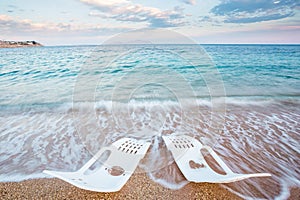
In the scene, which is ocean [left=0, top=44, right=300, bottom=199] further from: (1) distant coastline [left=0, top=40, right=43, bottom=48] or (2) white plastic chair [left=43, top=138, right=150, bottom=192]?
(1) distant coastline [left=0, top=40, right=43, bottom=48]

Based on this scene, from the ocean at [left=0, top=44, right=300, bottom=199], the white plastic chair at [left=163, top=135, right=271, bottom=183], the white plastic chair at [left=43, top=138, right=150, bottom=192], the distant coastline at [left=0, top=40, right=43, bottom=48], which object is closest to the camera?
the white plastic chair at [left=43, top=138, right=150, bottom=192]

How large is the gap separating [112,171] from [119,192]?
358 millimetres

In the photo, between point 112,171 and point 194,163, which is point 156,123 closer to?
point 194,163

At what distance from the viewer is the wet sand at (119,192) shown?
1788 millimetres

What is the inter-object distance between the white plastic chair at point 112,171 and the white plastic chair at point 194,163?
16.0 inches

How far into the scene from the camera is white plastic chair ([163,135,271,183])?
176 centimetres

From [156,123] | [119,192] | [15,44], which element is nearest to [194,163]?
[119,192]

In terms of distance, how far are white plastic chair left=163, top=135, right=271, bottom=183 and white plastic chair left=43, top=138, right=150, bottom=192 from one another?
16.0 inches

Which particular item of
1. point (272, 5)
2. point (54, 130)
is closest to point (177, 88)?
point (54, 130)

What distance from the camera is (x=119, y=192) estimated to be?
183 centimetres

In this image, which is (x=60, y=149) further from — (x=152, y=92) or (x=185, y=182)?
(x=152, y=92)

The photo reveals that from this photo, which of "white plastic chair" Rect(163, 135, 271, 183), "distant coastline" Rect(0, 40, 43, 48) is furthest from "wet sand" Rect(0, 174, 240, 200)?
"distant coastline" Rect(0, 40, 43, 48)

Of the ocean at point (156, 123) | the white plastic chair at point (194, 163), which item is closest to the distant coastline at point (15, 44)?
the ocean at point (156, 123)

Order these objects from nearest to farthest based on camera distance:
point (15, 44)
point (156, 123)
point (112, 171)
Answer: point (112, 171)
point (156, 123)
point (15, 44)
